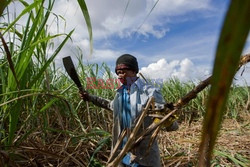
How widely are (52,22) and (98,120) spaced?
1.71 m

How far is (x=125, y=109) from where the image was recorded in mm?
1681

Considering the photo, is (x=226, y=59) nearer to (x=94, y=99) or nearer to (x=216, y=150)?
(x=94, y=99)

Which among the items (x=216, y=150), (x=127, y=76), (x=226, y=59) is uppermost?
(x=127, y=76)

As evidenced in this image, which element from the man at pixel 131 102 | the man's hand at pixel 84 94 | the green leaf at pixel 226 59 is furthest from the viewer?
the man's hand at pixel 84 94

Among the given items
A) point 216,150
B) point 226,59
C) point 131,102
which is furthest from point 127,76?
point 226,59

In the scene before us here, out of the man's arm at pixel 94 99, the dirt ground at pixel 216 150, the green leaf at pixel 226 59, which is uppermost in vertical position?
the man's arm at pixel 94 99

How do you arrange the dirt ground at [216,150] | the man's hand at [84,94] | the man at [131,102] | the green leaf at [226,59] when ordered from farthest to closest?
the dirt ground at [216,150] → the man's hand at [84,94] → the man at [131,102] → the green leaf at [226,59]

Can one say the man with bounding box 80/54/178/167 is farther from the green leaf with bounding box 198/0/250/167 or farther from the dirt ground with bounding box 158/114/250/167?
the green leaf with bounding box 198/0/250/167

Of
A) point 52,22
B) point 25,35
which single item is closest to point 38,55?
point 52,22

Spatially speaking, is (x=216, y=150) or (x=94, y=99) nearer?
(x=94, y=99)

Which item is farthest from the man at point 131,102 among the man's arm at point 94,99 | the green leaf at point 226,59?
the green leaf at point 226,59

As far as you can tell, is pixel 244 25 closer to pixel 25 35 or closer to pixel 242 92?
pixel 25 35

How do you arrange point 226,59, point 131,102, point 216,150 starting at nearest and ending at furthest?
point 226,59, point 131,102, point 216,150

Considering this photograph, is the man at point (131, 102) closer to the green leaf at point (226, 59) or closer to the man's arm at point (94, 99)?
the man's arm at point (94, 99)
